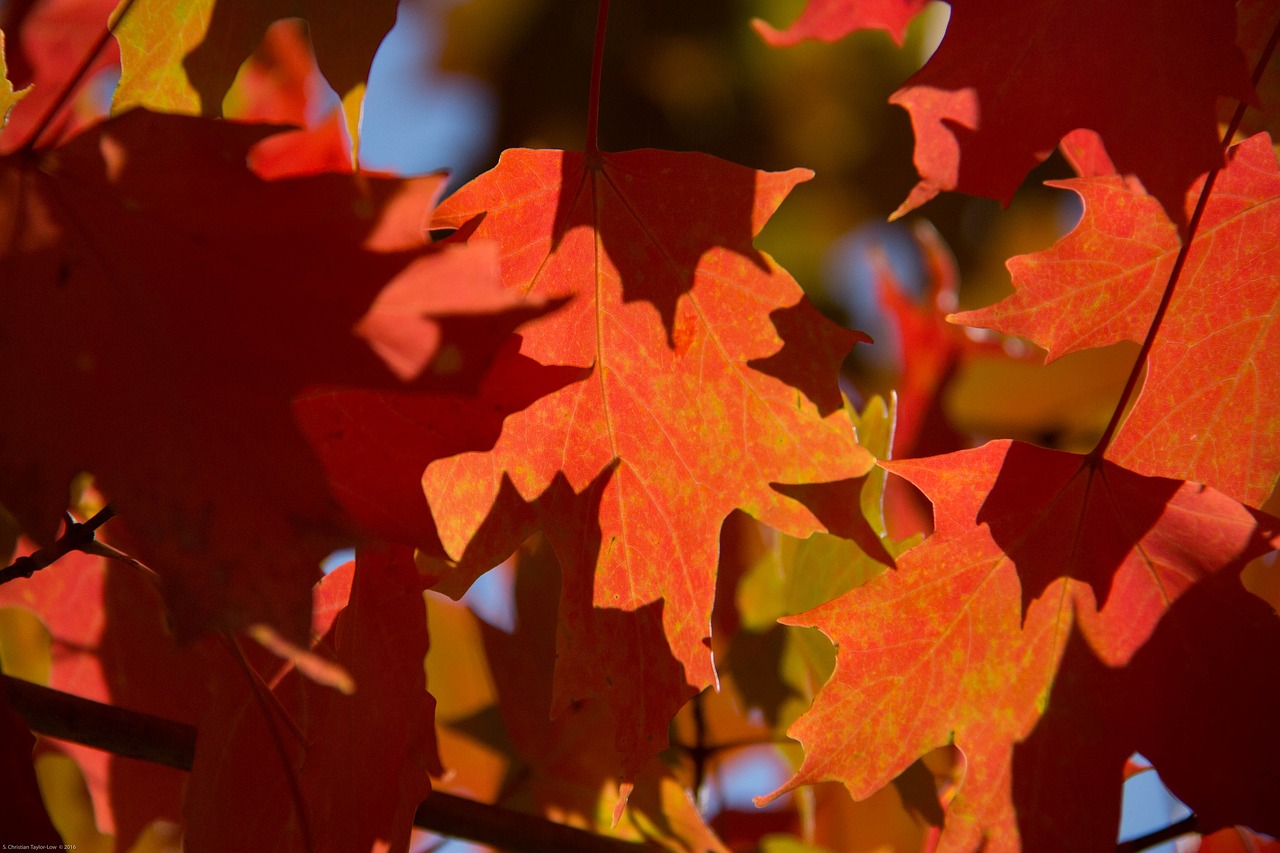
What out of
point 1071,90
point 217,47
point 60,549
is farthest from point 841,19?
point 60,549

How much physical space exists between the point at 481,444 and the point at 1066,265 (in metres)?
0.40

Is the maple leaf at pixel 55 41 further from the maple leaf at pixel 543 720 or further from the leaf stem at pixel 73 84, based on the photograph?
the maple leaf at pixel 543 720

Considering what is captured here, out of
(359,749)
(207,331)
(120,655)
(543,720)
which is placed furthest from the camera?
(543,720)

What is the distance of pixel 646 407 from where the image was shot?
1.93 feet

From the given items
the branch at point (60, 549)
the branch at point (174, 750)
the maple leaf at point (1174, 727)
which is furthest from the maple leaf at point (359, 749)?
the maple leaf at point (1174, 727)

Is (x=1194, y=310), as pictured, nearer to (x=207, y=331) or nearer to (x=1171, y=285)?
(x=1171, y=285)

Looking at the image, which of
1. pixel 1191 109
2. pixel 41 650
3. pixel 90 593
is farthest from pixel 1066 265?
pixel 41 650

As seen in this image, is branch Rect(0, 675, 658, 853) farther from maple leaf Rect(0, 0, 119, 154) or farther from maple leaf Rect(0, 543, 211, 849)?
maple leaf Rect(0, 0, 119, 154)

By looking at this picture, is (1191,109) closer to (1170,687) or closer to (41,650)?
(1170,687)

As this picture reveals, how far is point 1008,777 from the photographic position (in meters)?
0.58

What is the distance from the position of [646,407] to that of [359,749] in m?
0.27

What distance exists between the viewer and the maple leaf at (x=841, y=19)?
2.58 feet

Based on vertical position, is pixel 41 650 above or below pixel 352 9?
below

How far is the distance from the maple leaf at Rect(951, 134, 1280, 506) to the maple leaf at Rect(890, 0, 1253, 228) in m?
0.05
